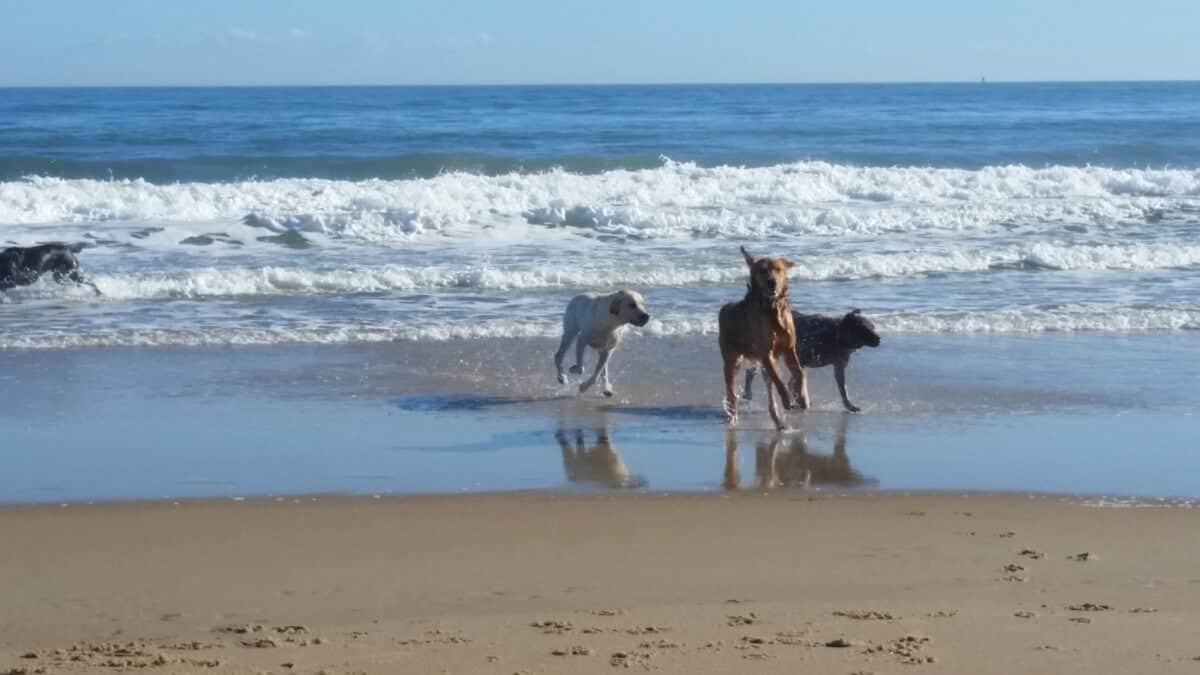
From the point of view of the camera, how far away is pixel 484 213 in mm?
22172

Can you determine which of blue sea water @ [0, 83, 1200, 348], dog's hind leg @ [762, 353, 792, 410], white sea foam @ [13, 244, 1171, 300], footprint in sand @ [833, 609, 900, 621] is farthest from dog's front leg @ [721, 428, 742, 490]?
white sea foam @ [13, 244, 1171, 300]

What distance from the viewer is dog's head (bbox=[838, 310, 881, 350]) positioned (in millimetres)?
10844

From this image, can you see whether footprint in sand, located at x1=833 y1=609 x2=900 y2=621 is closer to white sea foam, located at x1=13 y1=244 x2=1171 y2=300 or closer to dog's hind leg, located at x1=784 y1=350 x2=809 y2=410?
dog's hind leg, located at x1=784 y1=350 x2=809 y2=410

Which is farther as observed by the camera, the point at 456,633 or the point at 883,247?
the point at 883,247

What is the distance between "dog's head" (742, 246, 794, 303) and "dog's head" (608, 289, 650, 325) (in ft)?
3.47

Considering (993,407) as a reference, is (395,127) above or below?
above

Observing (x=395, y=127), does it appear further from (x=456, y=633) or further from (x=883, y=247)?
(x=456, y=633)

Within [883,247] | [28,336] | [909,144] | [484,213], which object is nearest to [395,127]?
[909,144]

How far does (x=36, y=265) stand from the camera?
16.1 metres

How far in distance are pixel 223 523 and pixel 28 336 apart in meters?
6.80

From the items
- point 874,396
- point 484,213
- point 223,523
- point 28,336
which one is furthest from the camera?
point 484,213

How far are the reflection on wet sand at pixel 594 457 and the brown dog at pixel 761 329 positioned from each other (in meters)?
0.87

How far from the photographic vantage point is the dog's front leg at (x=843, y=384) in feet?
34.4

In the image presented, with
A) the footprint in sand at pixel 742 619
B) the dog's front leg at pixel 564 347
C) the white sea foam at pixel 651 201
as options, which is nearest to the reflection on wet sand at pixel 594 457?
the dog's front leg at pixel 564 347
